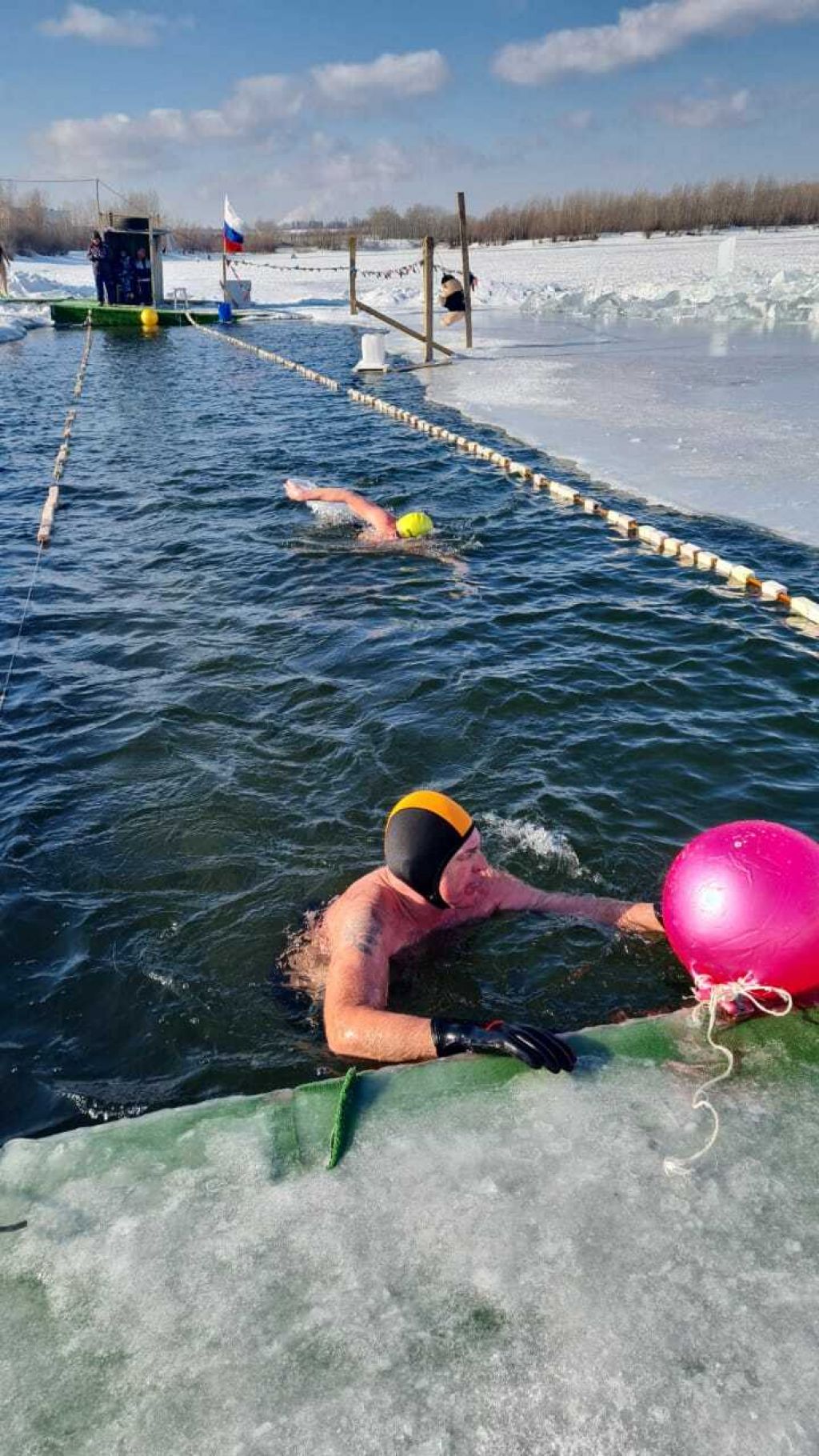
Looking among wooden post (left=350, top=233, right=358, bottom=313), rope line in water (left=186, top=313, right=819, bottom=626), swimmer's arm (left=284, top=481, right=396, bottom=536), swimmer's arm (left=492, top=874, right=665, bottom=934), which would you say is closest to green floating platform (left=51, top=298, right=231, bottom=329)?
wooden post (left=350, top=233, right=358, bottom=313)

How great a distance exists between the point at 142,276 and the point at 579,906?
3537cm

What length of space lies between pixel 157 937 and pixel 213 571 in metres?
5.55

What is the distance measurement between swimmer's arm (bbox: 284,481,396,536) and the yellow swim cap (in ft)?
0.30

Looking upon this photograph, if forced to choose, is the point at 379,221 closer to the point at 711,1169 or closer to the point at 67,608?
the point at 67,608

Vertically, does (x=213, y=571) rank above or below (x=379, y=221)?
below

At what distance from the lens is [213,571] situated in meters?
9.55

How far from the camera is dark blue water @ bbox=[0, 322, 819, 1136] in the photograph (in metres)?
4.28

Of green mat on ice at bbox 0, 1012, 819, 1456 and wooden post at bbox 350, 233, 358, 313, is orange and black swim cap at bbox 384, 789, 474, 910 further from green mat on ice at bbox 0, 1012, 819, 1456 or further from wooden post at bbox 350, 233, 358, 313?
wooden post at bbox 350, 233, 358, 313

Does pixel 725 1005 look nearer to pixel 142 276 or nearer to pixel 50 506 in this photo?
pixel 50 506

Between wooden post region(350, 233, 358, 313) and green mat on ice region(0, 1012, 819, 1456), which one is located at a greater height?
wooden post region(350, 233, 358, 313)

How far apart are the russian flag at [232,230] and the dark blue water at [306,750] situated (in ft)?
84.3

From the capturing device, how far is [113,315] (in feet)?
107

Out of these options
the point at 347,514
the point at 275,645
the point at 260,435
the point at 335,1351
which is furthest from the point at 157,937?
the point at 260,435

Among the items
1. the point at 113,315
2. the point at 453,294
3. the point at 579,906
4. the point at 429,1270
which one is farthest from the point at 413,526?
the point at 113,315
